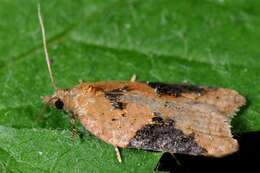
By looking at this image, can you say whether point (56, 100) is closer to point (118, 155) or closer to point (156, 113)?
point (118, 155)

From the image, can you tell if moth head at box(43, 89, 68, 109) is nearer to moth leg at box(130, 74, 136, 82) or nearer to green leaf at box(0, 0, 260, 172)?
green leaf at box(0, 0, 260, 172)

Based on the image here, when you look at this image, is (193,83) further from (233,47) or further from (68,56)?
(68,56)

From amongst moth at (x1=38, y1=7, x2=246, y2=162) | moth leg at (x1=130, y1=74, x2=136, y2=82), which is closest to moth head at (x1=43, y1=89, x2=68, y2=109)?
moth at (x1=38, y1=7, x2=246, y2=162)

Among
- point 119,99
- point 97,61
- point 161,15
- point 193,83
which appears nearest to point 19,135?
point 119,99

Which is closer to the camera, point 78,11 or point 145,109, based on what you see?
point 145,109

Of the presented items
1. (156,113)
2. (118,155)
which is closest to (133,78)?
(156,113)

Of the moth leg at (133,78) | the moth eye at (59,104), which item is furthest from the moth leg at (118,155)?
the moth leg at (133,78)
